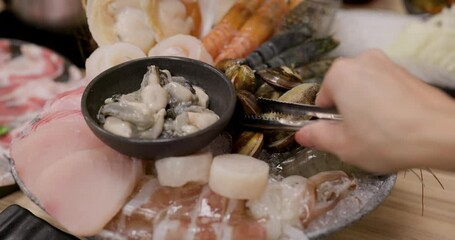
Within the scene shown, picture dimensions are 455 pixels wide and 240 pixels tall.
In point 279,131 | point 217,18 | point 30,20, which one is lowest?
point 30,20

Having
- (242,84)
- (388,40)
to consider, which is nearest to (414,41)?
(388,40)

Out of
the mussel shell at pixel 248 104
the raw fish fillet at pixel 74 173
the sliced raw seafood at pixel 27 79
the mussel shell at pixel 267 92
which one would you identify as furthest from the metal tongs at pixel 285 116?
the sliced raw seafood at pixel 27 79

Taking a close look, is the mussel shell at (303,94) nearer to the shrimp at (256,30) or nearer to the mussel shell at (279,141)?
the mussel shell at (279,141)

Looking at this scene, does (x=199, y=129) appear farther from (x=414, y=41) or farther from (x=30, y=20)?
(x=30, y=20)

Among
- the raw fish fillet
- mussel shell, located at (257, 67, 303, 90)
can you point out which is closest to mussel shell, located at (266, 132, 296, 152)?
mussel shell, located at (257, 67, 303, 90)

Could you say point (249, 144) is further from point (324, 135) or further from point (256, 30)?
point (256, 30)

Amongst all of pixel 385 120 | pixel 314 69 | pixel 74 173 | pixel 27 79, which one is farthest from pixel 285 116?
pixel 27 79
